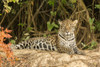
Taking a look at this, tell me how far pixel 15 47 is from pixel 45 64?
2338mm

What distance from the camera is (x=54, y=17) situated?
31.2 ft

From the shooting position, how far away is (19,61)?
6.16 meters

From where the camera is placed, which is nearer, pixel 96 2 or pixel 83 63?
pixel 83 63

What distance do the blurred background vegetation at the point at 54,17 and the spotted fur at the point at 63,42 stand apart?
787 millimetres

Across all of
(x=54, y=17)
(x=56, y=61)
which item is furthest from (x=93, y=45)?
(x=56, y=61)

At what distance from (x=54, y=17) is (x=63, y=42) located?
255 centimetres

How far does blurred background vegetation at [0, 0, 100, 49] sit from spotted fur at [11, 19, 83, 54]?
79 centimetres

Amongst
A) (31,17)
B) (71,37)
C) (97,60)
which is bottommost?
(97,60)

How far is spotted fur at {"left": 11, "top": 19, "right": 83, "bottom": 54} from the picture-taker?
7020 mm

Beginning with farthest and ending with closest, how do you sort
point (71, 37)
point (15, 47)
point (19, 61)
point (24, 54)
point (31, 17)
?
point (31, 17) < point (15, 47) < point (71, 37) < point (24, 54) < point (19, 61)

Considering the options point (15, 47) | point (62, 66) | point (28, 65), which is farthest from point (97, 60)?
point (15, 47)

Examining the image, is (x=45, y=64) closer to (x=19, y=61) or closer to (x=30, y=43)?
(x=19, y=61)

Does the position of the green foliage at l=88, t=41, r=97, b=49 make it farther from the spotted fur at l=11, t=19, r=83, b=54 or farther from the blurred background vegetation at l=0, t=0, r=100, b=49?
the spotted fur at l=11, t=19, r=83, b=54

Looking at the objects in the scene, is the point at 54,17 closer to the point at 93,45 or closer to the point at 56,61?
the point at 93,45
